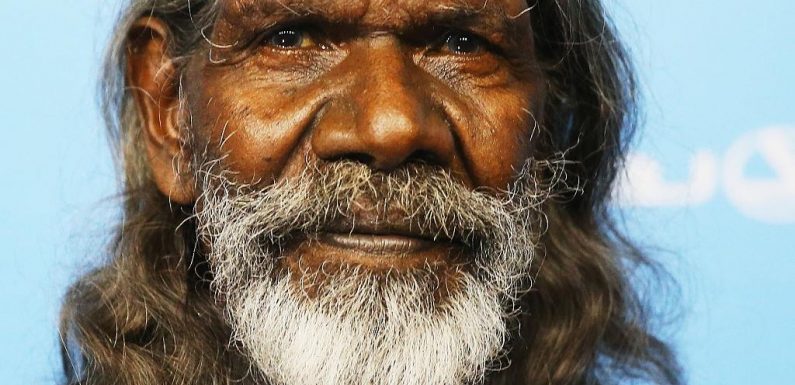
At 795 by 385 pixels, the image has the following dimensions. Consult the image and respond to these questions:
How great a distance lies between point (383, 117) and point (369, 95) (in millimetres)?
49

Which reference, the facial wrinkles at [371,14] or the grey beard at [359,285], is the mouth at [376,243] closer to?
the grey beard at [359,285]

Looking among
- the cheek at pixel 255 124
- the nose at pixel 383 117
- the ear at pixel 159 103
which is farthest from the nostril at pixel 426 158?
the ear at pixel 159 103

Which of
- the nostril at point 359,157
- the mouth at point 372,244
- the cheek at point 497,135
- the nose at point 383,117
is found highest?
the nose at point 383,117

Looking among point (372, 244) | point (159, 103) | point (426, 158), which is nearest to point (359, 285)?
point (372, 244)

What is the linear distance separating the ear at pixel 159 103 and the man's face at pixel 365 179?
0.15 feet

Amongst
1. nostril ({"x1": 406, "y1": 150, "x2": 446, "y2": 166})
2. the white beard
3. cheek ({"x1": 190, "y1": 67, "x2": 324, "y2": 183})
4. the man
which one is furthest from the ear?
nostril ({"x1": 406, "y1": 150, "x2": 446, "y2": 166})

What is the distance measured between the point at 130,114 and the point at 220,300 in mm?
339

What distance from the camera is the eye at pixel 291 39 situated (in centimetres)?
133

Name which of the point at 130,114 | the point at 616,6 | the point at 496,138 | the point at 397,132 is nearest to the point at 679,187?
the point at 616,6

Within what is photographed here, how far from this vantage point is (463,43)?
137cm

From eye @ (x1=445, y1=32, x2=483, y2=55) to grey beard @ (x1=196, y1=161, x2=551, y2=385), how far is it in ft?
0.59

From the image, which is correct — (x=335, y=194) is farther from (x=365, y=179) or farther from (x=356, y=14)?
(x=356, y=14)

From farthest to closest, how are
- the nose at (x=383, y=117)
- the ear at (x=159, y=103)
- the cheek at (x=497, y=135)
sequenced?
the ear at (x=159, y=103) → the cheek at (x=497, y=135) → the nose at (x=383, y=117)

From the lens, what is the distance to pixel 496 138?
4.37ft
